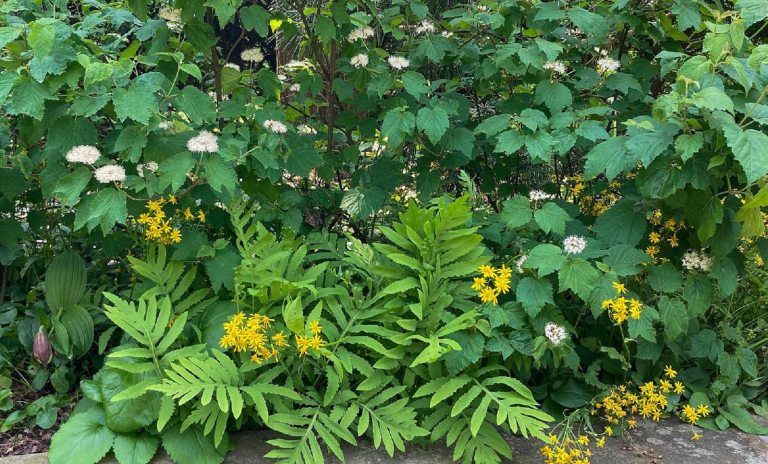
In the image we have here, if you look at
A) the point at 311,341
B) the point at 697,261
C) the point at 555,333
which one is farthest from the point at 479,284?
the point at 697,261

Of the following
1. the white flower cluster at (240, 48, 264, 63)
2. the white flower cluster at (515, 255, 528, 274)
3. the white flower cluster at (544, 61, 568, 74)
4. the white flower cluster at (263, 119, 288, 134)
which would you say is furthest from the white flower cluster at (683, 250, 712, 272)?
the white flower cluster at (240, 48, 264, 63)

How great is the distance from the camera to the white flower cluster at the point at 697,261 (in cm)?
247

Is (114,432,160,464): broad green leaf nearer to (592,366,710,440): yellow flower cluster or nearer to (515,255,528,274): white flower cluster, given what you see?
(515,255,528,274): white flower cluster

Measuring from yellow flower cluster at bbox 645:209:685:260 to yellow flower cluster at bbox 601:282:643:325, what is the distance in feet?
0.92

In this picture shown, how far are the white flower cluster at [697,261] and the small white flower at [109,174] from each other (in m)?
2.07

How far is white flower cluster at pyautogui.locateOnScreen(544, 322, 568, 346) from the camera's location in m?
2.27

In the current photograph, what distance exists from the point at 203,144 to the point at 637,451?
185cm

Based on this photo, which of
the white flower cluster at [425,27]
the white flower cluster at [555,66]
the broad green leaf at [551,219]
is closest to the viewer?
the broad green leaf at [551,219]

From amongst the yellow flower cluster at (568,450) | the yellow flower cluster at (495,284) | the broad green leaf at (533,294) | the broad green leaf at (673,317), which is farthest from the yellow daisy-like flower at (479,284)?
the broad green leaf at (673,317)

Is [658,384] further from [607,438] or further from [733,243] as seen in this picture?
[733,243]

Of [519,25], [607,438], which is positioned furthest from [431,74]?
[607,438]

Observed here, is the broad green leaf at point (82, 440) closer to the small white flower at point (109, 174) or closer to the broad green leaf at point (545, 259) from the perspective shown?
the small white flower at point (109, 174)

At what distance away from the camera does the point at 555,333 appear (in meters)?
2.28

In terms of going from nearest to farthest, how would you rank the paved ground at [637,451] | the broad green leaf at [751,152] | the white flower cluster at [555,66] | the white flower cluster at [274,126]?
the broad green leaf at [751,152], the paved ground at [637,451], the white flower cluster at [274,126], the white flower cluster at [555,66]
